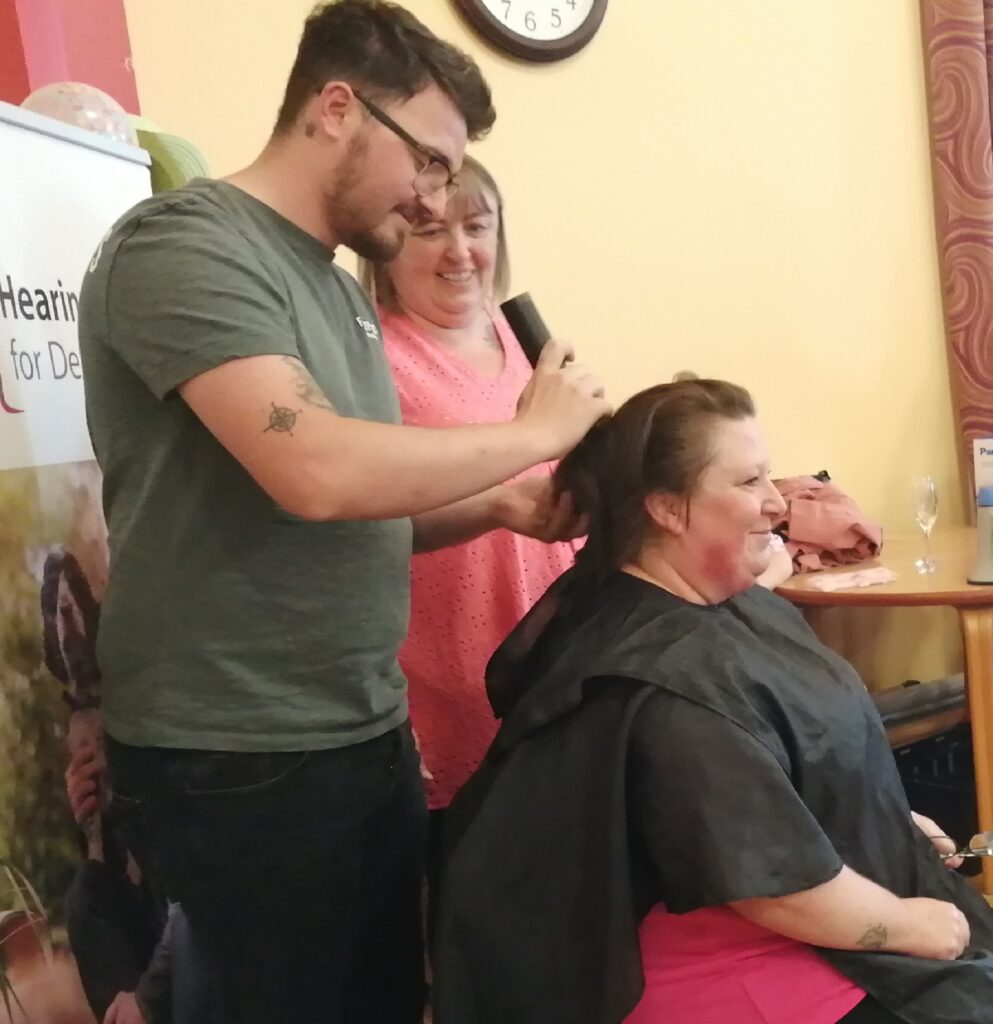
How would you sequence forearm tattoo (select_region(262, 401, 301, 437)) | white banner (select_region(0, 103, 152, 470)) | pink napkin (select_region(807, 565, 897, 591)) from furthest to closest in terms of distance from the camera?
pink napkin (select_region(807, 565, 897, 591)), white banner (select_region(0, 103, 152, 470)), forearm tattoo (select_region(262, 401, 301, 437))

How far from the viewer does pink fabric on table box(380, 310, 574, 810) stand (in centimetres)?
146

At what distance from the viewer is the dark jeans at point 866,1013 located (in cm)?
105

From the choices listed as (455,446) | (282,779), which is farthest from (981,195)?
(282,779)

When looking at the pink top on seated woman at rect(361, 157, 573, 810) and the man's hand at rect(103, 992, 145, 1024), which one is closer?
the man's hand at rect(103, 992, 145, 1024)

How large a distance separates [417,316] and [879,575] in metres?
1.02

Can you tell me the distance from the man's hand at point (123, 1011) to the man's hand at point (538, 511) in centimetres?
69

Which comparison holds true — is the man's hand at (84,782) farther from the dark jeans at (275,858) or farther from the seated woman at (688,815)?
the seated woman at (688,815)

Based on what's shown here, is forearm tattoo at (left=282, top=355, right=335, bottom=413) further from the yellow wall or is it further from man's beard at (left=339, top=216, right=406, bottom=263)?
the yellow wall

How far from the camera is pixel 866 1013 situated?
1.05 meters

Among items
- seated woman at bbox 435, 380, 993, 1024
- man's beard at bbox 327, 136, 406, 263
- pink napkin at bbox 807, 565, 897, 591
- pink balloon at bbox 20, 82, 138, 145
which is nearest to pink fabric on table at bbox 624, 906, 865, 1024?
seated woman at bbox 435, 380, 993, 1024

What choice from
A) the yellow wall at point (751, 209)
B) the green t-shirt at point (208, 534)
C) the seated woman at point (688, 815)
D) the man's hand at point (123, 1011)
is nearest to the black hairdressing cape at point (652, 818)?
the seated woman at point (688, 815)

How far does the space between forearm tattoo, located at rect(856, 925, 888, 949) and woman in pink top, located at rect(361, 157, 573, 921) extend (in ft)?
1.87

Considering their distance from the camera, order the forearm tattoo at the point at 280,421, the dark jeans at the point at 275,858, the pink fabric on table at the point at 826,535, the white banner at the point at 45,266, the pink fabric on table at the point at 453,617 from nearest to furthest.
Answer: the forearm tattoo at the point at 280,421 < the dark jeans at the point at 275,858 < the white banner at the point at 45,266 < the pink fabric on table at the point at 453,617 < the pink fabric on table at the point at 826,535

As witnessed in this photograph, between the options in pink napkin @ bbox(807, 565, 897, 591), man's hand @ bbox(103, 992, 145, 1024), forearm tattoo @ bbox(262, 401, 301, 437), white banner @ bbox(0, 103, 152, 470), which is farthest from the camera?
pink napkin @ bbox(807, 565, 897, 591)
